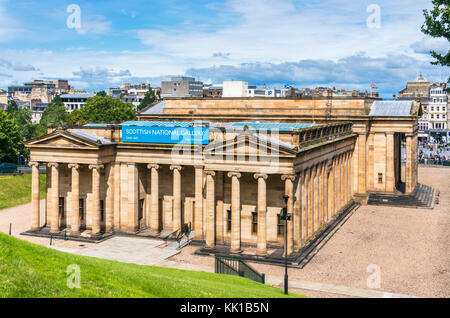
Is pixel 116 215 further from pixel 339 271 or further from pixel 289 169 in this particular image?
pixel 339 271

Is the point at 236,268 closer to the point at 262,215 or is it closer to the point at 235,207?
the point at 262,215

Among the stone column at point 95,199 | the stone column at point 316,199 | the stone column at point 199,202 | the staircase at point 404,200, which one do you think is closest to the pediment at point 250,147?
the stone column at point 199,202

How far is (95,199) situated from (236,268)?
54.9 feet

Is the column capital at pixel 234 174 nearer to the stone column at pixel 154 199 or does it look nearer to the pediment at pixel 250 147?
the pediment at pixel 250 147

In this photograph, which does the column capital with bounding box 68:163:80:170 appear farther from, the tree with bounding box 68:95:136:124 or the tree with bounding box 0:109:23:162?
the tree with bounding box 68:95:136:124

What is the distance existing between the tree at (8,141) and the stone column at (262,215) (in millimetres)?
65611

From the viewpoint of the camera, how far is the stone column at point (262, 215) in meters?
40.8

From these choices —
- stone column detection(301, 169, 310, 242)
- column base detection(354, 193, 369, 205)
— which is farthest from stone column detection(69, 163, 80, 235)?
column base detection(354, 193, 369, 205)

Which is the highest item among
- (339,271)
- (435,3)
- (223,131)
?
(435,3)
